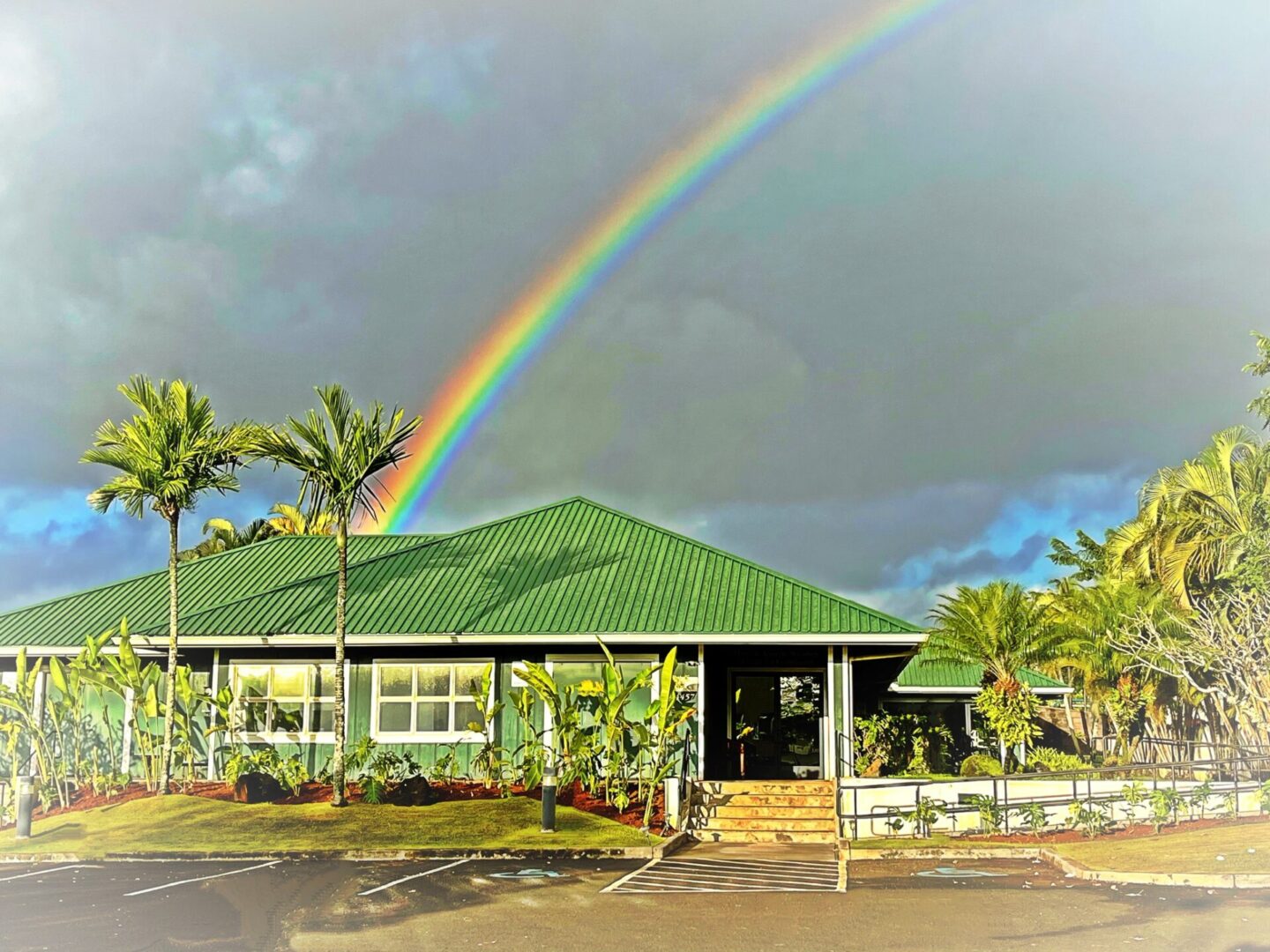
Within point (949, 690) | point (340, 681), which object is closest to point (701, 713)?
point (340, 681)

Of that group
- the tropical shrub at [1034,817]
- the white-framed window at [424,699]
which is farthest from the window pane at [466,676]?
the tropical shrub at [1034,817]

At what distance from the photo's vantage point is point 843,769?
23250mm

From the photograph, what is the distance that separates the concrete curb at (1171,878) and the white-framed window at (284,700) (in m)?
14.6

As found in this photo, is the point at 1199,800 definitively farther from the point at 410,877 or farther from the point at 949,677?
the point at 949,677

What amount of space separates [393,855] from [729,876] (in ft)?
Result: 16.5

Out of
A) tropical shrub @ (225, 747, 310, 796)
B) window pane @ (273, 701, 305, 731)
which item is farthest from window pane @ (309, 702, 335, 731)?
tropical shrub @ (225, 747, 310, 796)

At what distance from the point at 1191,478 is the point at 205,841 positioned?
20.1 m

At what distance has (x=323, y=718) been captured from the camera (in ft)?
78.3

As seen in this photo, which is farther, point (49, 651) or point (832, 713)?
point (49, 651)

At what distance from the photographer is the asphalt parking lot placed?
1073cm

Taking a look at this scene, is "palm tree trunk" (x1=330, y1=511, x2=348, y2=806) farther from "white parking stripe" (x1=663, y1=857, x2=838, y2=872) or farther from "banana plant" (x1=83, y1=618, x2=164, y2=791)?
"white parking stripe" (x1=663, y1=857, x2=838, y2=872)

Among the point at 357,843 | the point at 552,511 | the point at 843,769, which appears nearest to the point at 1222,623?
the point at 843,769

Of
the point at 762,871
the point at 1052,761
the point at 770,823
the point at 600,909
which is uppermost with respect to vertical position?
the point at 1052,761

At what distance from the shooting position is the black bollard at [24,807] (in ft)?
62.0
